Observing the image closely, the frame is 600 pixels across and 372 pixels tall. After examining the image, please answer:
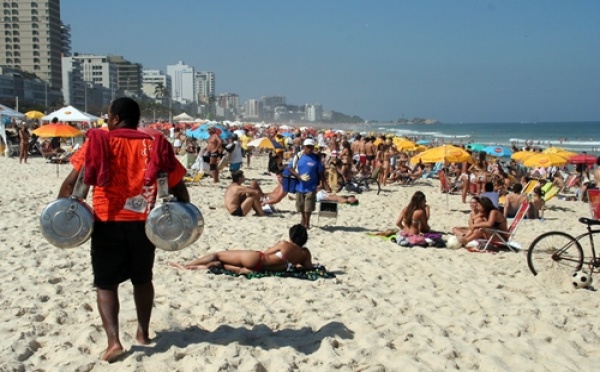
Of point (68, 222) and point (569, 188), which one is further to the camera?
point (569, 188)

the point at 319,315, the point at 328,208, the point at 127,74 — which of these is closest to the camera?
the point at 319,315

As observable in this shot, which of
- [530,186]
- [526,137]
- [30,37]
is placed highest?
[30,37]

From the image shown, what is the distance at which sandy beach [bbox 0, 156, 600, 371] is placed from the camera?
129 inches

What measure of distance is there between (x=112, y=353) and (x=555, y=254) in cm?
461

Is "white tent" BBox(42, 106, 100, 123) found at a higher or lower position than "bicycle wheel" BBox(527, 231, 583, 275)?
higher

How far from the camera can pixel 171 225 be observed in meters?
2.96

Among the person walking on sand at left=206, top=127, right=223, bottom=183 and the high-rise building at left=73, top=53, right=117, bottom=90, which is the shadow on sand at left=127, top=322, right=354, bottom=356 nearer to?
the person walking on sand at left=206, top=127, right=223, bottom=183

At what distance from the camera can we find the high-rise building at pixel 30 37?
108 m

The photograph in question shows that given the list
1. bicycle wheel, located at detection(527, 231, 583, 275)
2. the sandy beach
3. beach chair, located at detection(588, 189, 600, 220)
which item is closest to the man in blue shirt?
the sandy beach

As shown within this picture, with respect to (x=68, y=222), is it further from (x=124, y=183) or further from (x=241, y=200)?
(x=241, y=200)

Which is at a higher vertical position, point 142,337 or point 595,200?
point 595,200

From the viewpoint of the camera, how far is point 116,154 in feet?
9.93

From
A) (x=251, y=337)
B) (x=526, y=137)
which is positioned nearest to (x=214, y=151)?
(x=251, y=337)

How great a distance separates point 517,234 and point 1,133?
1620 cm
